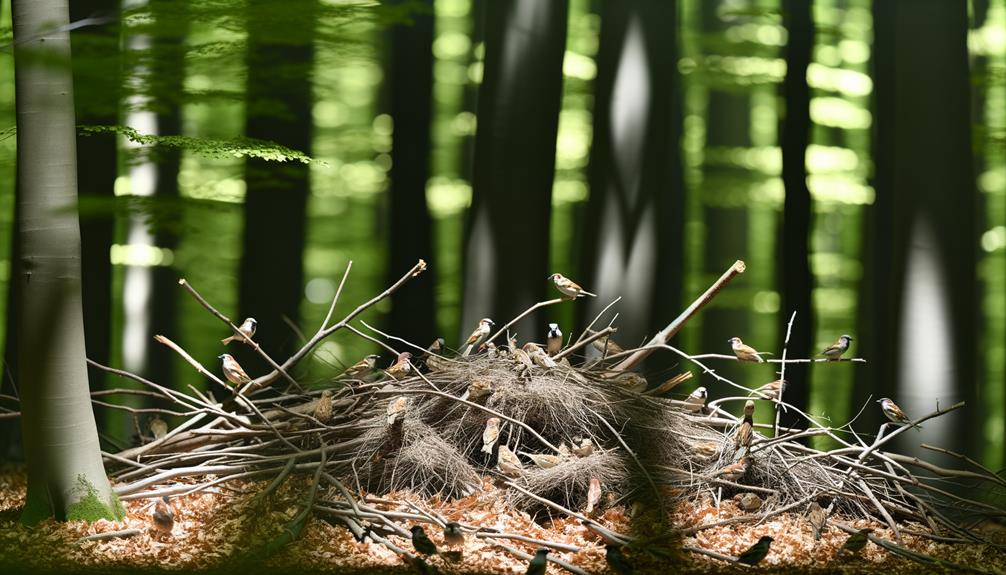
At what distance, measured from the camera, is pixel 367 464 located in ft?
13.8

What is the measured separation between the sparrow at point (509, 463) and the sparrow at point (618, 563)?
2.49ft

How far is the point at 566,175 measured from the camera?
34.3ft

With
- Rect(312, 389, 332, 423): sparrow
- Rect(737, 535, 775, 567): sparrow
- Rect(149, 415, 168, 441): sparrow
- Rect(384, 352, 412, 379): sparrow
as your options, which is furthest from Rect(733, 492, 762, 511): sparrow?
Rect(149, 415, 168, 441): sparrow

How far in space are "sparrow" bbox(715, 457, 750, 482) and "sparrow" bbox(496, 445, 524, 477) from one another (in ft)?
3.34

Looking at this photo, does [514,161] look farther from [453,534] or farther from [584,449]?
[453,534]

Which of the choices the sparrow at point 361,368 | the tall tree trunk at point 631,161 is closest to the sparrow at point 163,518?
the sparrow at point 361,368

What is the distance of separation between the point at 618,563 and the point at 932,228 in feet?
8.78

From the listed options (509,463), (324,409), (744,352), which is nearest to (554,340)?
(509,463)

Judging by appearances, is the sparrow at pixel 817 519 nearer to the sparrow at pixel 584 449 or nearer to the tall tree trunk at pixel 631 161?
the sparrow at pixel 584 449

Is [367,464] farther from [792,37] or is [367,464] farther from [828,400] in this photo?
[828,400]

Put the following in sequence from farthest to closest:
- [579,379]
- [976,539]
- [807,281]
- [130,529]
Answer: [807,281]
[579,379]
[976,539]
[130,529]

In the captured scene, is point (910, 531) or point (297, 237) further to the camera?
point (297, 237)

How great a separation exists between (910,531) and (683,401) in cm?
132

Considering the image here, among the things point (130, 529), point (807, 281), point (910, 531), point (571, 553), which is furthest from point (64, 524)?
point (807, 281)
